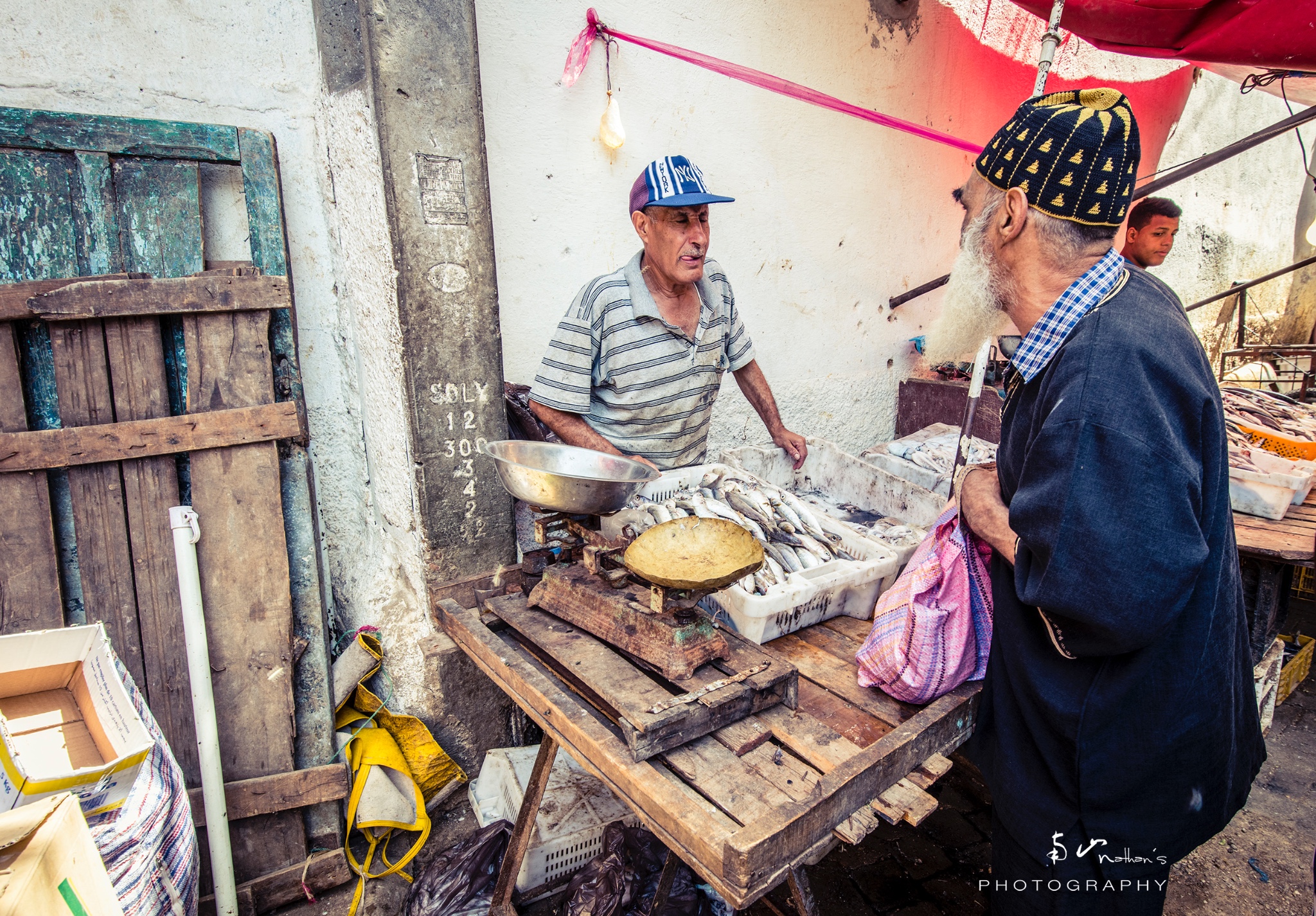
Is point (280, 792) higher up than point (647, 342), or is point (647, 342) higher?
point (647, 342)

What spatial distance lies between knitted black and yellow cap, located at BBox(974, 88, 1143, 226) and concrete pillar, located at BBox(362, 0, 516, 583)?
199 cm

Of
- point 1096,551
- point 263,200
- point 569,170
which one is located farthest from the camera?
point 569,170

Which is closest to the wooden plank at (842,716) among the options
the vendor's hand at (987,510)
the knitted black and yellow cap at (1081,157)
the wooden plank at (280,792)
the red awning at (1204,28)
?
the vendor's hand at (987,510)

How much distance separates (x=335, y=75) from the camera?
271 cm

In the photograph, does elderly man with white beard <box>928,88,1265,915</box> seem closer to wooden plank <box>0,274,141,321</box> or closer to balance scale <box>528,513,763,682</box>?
balance scale <box>528,513,763,682</box>

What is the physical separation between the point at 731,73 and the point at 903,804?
4.16 m

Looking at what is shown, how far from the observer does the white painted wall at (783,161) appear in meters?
3.82

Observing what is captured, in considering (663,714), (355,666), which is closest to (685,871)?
(663,714)

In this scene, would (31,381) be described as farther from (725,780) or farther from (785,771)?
(785,771)

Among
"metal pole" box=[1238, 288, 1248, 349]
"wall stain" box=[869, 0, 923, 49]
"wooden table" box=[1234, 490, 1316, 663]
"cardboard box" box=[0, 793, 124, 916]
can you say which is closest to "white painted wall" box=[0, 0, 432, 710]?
"cardboard box" box=[0, 793, 124, 916]

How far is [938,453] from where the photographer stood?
4.18 meters

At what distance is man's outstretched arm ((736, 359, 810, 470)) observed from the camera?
3719 millimetres

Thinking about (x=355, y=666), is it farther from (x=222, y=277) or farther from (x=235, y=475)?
(x=222, y=277)

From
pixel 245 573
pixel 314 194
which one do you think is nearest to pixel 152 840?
pixel 245 573
